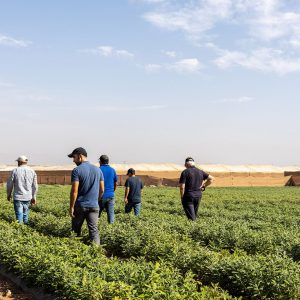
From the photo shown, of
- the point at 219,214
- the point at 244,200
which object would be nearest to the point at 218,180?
the point at 244,200

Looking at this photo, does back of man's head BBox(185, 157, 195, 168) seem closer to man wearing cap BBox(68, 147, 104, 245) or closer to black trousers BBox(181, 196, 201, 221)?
black trousers BBox(181, 196, 201, 221)

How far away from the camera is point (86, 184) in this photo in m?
9.34

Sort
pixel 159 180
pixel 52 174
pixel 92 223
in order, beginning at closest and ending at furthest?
pixel 92 223 < pixel 159 180 < pixel 52 174

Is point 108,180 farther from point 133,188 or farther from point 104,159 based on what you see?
point 133,188

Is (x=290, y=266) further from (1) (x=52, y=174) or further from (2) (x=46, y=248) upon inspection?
(1) (x=52, y=174)

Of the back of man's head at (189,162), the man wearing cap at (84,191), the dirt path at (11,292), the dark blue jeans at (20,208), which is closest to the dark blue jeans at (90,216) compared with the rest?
the man wearing cap at (84,191)

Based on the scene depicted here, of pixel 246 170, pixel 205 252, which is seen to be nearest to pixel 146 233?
pixel 205 252

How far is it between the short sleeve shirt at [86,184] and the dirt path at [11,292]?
2017 mm

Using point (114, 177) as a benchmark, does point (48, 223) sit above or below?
below

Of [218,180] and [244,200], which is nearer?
[244,200]

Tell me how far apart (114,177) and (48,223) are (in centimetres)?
203

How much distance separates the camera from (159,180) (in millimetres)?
52375

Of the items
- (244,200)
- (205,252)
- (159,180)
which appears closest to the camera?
(205,252)

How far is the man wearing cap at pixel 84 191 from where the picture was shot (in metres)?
9.25
